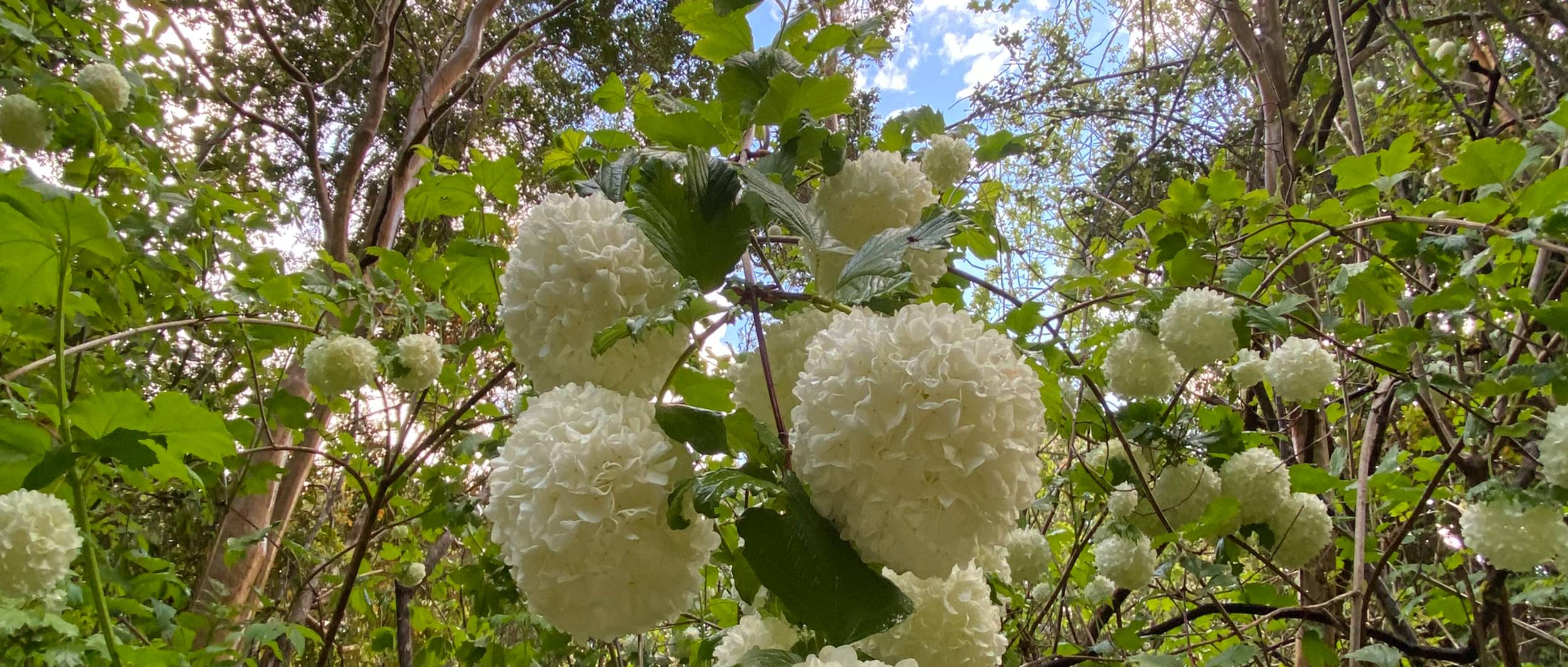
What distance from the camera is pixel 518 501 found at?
56 cm

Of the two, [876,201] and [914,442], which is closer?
[914,442]

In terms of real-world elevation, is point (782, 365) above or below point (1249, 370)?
below

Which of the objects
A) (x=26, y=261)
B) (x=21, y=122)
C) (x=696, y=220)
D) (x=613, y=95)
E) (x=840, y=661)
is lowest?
(x=840, y=661)

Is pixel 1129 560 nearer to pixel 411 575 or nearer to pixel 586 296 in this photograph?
pixel 586 296

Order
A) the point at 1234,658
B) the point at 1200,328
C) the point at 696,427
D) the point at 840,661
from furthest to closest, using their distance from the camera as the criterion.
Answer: the point at 1234,658
the point at 1200,328
the point at 696,427
the point at 840,661

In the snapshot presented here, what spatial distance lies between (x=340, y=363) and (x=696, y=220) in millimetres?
1300

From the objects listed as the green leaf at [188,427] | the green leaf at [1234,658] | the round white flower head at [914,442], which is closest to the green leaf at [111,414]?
the green leaf at [188,427]

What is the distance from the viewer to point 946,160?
118 cm

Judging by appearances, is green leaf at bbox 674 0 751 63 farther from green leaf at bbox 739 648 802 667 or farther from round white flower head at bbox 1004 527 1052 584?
round white flower head at bbox 1004 527 1052 584

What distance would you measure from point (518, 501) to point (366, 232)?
3282 mm

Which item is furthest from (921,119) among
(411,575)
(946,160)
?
(411,575)

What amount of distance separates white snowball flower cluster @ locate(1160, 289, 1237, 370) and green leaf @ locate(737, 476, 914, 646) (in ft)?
3.15

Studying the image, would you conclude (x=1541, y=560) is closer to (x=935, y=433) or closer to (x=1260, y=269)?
(x=1260, y=269)

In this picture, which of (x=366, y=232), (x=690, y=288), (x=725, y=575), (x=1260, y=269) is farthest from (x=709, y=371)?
(x=366, y=232)
